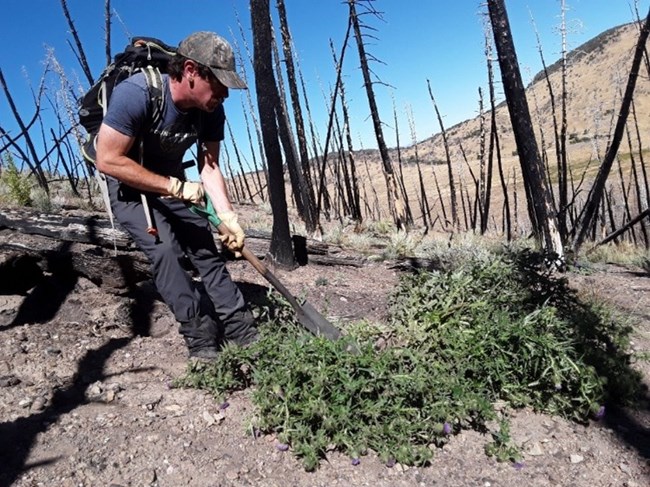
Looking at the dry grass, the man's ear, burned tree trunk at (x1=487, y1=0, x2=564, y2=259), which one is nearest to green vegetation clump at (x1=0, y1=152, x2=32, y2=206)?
the man's ear

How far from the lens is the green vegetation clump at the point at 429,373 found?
2.38 metres

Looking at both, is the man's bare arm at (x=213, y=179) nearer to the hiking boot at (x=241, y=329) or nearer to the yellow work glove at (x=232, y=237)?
the yellow work glove at (x=232, y=237)

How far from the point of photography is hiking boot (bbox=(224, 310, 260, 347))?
10.0 feet

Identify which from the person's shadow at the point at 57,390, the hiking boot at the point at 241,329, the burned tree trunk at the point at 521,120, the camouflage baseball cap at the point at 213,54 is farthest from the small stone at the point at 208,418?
the burned tree trunk at the point at 521,120

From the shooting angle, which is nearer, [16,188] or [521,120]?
[521,120]

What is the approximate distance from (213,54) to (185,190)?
0.69 m

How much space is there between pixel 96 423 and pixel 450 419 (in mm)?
1671

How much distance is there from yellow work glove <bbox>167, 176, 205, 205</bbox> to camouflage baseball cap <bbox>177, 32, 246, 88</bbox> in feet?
1.83

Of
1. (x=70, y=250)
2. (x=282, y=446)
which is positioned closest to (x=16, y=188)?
(x=70, y=250)

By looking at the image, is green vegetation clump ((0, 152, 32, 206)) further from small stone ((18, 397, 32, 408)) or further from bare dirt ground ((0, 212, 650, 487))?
small stone ((18, 397, 32, 408))

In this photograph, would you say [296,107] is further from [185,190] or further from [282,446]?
[282,446]

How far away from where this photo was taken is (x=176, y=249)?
2.88 metres

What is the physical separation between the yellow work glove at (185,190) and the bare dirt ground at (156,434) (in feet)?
3.39

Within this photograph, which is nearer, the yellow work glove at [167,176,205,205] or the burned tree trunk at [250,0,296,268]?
the yellow work glove at [167,176,205,205]
